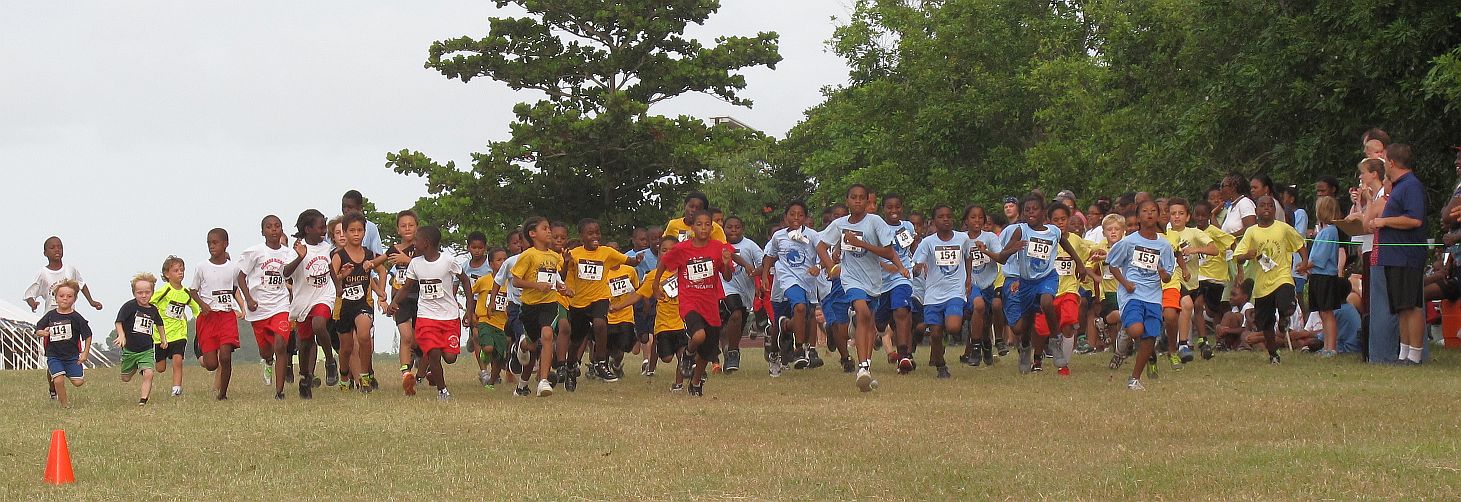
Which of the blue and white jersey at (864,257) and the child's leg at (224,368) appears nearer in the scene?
the child's leg at (224,368)

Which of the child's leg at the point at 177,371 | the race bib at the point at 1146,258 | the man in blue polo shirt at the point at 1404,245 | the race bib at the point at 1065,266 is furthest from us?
the race bib at the point at 1065,266

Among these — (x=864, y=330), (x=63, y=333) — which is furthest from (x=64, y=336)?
(x=864, y=330)

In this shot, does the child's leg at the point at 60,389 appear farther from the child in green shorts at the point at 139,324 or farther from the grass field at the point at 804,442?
the child in green shorts at the point at 139,324

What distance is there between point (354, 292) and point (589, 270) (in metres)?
2.10

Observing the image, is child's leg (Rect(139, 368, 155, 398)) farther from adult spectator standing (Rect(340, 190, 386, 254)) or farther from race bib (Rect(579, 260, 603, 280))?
race bib (Rect(579, 260, 603, 280))

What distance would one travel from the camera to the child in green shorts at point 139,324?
53.3 ft

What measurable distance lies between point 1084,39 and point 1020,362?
34441 mm

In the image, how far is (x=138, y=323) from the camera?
16.2 metres

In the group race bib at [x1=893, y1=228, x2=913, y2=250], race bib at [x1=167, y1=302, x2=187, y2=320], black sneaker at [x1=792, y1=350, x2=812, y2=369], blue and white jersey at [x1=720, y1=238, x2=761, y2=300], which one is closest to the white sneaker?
race bib at [x1=893, y1=228, x2=913, y2=250]

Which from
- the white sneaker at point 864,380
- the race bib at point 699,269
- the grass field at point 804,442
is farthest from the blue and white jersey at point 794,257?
the white sneaker at point 864,380

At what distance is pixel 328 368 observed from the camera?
1794 cm

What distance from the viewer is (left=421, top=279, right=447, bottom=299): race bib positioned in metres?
15.5

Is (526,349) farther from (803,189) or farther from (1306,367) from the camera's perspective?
(803,189)

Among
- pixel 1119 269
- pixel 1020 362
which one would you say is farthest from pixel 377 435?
pixel 1020 362
